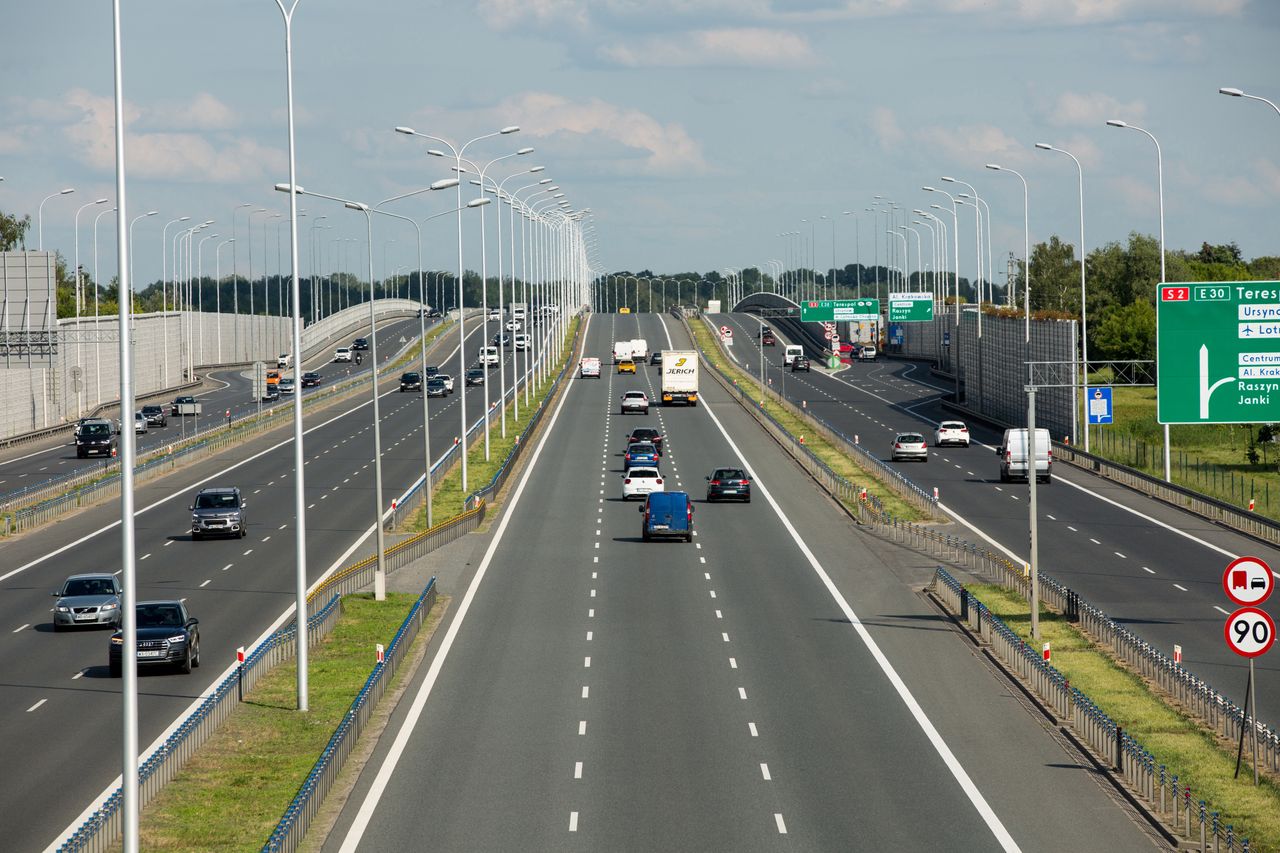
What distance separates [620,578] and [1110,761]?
77.8 ft

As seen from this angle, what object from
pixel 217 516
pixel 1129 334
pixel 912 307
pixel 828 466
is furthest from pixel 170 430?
pixel 1129 334

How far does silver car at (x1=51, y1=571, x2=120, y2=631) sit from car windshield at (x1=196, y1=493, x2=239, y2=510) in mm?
17198

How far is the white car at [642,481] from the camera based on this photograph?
233 ft

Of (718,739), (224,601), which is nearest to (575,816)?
(718,739)

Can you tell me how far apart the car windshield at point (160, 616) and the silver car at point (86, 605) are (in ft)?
20.4

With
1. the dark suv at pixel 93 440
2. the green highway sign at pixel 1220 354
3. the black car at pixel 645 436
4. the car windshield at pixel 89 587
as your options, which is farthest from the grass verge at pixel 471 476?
the green highway sign at pixel 1220 354

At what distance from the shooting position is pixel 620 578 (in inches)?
2019

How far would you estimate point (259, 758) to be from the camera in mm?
29016

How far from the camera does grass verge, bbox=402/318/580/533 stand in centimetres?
6578

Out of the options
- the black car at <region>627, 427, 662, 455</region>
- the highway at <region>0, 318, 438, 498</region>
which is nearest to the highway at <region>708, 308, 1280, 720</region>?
the black car at <region>627, 427, 662, 455</region>

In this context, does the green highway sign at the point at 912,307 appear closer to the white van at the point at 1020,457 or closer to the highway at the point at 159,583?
the highway at the point at 159,583

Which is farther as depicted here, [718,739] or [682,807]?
[718,739]

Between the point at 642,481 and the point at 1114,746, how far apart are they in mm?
42855

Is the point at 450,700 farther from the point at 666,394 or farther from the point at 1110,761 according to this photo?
the point at 666,394
